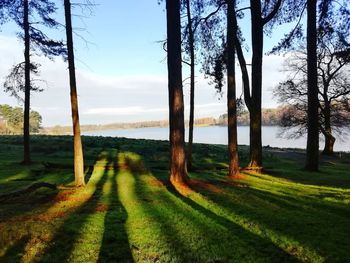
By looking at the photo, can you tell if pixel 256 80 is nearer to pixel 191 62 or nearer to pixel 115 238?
pixel 191 62

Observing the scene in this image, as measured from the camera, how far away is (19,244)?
625cm

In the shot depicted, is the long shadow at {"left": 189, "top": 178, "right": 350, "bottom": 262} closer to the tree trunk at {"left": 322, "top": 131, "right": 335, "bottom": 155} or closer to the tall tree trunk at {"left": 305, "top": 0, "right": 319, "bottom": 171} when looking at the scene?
the tall tree trunk at {"left": 305, "top": 0, "right": 319, "bottom": 171}

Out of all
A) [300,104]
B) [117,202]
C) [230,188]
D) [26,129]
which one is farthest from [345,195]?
[300,104]

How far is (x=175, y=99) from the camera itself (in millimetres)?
12602

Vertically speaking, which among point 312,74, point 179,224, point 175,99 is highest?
point 312,74

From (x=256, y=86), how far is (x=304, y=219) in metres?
10.5

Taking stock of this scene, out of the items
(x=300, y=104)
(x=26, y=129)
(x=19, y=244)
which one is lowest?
(x=19, y=244)

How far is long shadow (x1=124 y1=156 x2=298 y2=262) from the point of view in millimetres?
5371

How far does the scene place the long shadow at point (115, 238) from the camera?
5.53m

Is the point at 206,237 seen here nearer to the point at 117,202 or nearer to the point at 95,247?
the point at 95,247

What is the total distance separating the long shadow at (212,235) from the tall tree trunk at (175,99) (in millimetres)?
2834

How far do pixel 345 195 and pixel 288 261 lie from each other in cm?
559

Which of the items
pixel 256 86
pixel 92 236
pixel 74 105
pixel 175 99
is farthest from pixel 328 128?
pixel 92 236

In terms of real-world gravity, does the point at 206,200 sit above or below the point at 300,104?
below
